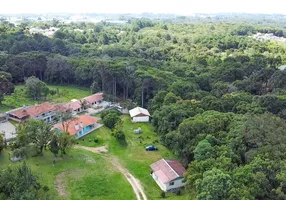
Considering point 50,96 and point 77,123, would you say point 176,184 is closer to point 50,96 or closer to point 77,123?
point 77,123

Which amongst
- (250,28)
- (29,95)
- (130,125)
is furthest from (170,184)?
(250,28)

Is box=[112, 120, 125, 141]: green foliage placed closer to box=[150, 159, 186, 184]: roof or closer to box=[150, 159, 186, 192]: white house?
box=[150, 159, 186, 184]: roof

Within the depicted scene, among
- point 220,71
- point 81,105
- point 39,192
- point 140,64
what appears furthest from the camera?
point 140,64

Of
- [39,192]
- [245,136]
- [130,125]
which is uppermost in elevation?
[245,136]

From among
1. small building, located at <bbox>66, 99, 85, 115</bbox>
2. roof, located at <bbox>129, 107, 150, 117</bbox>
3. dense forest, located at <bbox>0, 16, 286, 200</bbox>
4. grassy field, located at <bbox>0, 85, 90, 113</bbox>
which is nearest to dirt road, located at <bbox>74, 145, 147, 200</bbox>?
dense forest, located at <bbox>0, 16, 286, 200</bbox>

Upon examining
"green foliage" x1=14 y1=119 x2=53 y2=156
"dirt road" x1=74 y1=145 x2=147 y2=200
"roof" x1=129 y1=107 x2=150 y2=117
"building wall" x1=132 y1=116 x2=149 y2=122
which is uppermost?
"green foliage" x1=14 y1=119 x2=53 y2=156

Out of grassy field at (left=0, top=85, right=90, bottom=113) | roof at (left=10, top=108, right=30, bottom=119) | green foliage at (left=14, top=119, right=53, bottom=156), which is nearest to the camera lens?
green foliage at (left=14, top=119, right=53, bottom=156)

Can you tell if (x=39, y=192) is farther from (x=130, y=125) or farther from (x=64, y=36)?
(x=64, y=36)

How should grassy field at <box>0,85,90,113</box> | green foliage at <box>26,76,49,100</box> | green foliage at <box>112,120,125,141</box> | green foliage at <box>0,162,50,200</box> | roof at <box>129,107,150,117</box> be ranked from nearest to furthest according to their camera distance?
green foliage at <box>0,162,50,200</box> < green foliage at <box>112,120,125,141</box> < roof at <box>129,107,150,117</box> < grassy field at <box>0,85,90,113</box> < green foliage at <box>26,76,49,100</box>
